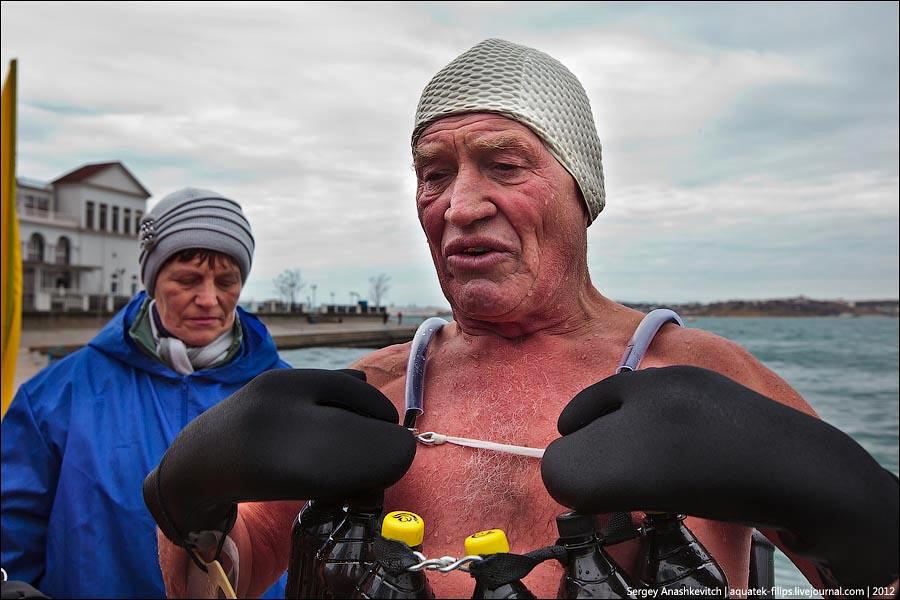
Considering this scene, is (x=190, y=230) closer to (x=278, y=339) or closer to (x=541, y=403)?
(x=541, y=403)

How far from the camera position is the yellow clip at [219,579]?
1560mm

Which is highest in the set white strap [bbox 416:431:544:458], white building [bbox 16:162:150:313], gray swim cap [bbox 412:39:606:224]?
white building [bbox 16:162:150:313]

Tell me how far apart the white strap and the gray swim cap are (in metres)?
0.64

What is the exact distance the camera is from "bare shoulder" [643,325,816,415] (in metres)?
1.44

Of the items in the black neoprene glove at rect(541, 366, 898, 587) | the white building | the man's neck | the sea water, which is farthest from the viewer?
the white building

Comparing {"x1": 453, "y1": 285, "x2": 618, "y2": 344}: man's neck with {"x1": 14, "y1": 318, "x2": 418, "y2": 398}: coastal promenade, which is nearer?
{"x1": 453, "y1": 285, "x2": 618, "y2": 344}: man's neck

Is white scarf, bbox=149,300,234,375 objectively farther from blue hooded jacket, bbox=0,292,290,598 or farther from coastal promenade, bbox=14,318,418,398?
coastal promenade, bbox=14,318,418,398

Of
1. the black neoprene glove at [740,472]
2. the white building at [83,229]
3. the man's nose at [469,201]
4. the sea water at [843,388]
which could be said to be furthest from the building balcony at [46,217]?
the black neoprene glove at [740,472]

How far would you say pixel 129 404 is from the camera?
9.61ft

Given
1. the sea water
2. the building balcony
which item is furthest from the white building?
the sea water

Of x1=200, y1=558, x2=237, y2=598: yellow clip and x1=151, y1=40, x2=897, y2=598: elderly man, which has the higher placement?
x1=151, y1=40, x2=897, y2=598: elderly man

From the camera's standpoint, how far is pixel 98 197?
42.8 m

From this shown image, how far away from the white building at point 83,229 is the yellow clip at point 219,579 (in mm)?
42399

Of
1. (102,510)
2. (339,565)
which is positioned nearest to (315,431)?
(339,565)
